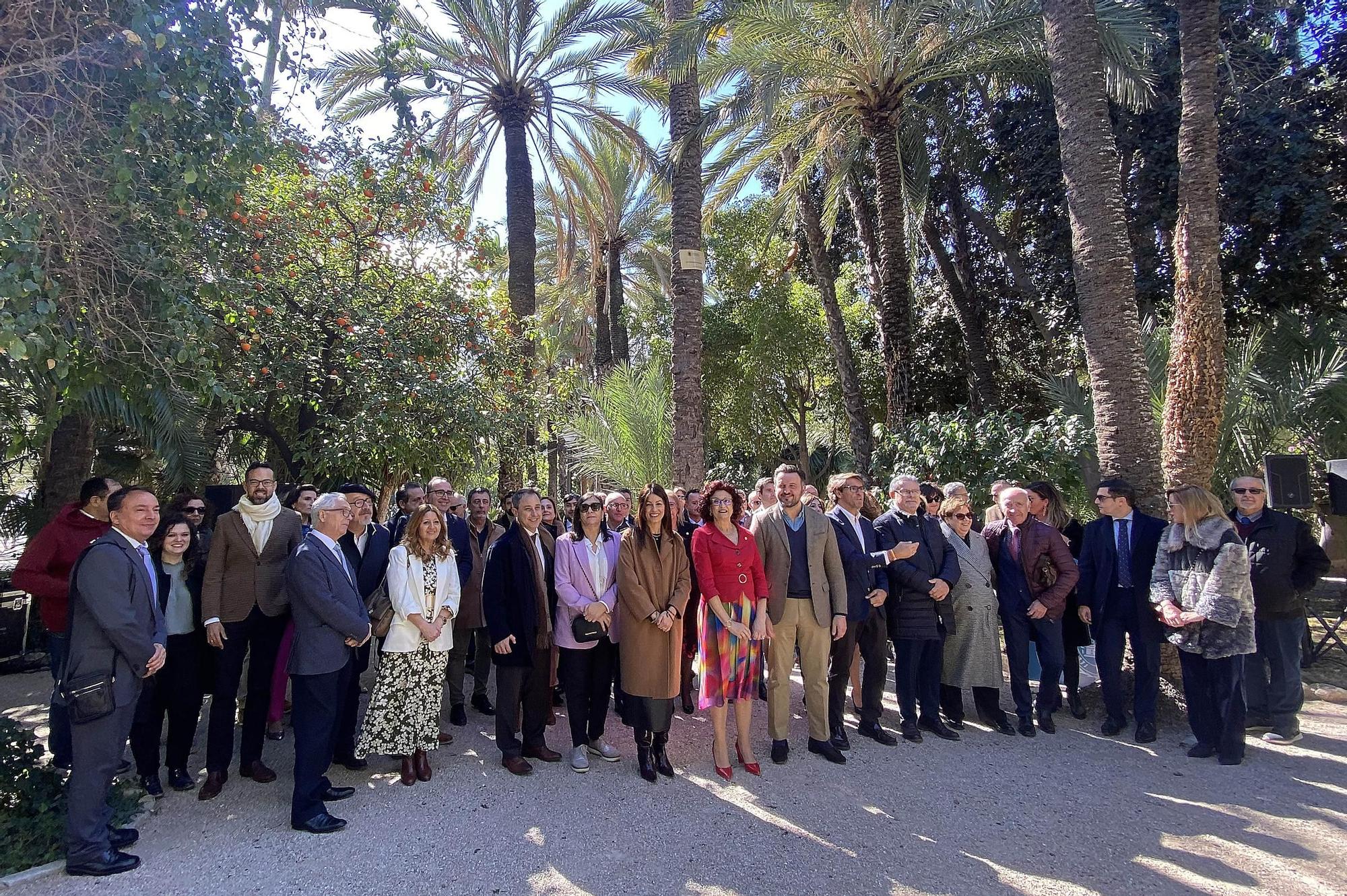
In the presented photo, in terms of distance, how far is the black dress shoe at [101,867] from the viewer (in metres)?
3.49

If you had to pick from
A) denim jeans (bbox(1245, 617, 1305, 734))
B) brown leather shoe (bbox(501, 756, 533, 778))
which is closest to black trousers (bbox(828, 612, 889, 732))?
brown leather shoe (bbox(501, 756, 533, 778))

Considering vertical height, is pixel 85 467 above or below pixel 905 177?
below

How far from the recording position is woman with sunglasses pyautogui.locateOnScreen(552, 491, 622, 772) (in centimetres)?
504

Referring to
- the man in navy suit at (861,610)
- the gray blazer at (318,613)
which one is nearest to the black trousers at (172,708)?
the gray blazer at (318,613)

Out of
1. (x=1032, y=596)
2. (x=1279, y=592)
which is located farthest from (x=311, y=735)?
(x=1279, y=592)

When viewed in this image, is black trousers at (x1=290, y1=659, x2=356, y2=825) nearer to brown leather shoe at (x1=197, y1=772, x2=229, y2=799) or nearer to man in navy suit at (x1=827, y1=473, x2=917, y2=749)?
brown leather shoe at (x1=197, y1=772, x2=229, y2=799)

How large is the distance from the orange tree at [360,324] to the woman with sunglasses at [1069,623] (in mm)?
5639

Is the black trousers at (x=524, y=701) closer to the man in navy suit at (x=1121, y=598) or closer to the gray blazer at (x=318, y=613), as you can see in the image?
the gray blazer at (x=318, y=613)

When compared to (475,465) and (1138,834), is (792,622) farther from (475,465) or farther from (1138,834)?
(475,465)

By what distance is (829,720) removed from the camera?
546cm

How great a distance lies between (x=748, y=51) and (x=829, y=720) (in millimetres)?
10516

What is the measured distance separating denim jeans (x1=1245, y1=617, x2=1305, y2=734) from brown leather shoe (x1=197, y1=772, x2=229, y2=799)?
7175 millimetres

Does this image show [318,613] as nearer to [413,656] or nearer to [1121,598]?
[413,656]

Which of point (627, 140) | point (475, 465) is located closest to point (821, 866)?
point (475, 465)
